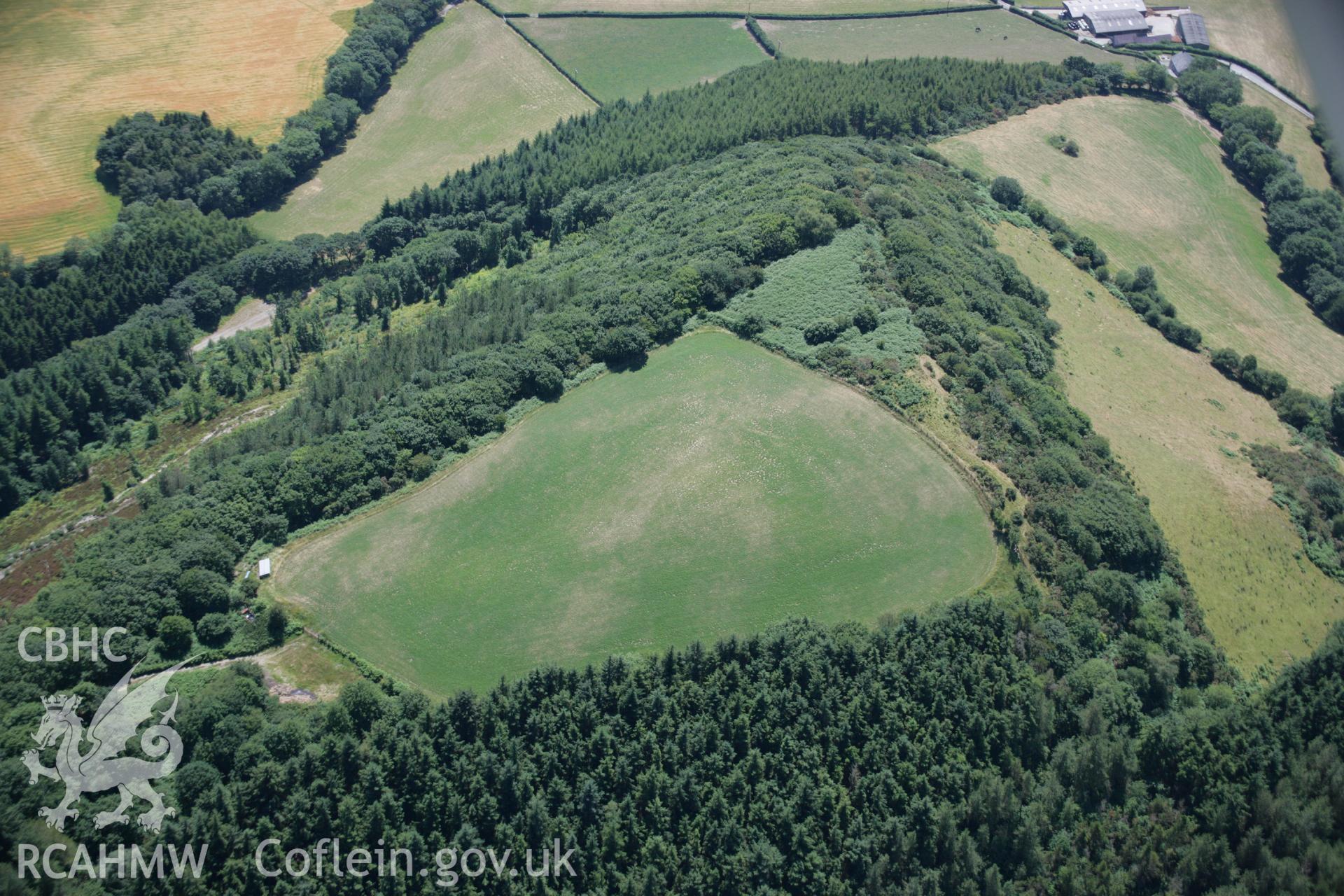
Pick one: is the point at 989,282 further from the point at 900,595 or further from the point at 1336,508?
the point at 900,595

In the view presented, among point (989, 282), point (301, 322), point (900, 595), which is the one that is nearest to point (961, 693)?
point (900, 595)

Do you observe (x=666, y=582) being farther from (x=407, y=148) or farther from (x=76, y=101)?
(x=76, y=101)

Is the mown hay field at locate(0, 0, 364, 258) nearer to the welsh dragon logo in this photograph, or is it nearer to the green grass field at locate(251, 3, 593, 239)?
the green grass field at locate(251, 3, 593, 239)

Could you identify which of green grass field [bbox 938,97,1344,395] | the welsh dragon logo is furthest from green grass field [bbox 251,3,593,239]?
the welsh dragon logo

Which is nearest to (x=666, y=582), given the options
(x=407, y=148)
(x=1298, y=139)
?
(x=407, y=148)

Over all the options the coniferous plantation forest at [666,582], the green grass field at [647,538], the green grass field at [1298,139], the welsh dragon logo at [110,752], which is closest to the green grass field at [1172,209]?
the coniferous plantation forest at [666,582]

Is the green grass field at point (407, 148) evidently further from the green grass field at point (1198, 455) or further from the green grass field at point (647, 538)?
the green grass field at point (1198, 455)
